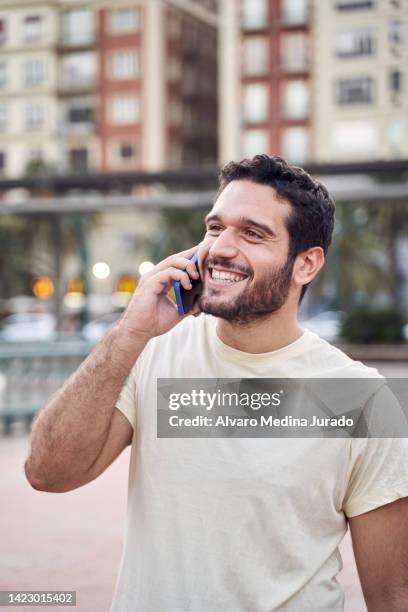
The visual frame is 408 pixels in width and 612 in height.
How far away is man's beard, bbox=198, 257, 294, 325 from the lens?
1813 millimetres

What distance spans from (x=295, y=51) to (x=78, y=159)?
45.0 ft

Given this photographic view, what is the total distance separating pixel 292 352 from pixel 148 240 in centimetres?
4343

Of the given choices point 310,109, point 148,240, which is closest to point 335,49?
point 310,109

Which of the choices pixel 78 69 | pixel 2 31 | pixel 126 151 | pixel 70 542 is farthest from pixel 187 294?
pixel 126 151

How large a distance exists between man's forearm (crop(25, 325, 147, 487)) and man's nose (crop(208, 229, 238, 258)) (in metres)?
0.22

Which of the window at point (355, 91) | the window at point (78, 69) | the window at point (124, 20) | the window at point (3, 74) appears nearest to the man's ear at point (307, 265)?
the window at point (3, 74)

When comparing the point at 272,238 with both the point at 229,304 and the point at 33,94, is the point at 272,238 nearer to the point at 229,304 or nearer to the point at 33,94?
the point at 229,304

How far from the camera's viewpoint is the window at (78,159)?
175 ft

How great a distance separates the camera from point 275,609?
1752mm

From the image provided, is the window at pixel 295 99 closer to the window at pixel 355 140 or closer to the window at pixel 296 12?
the window at pixel 296 12

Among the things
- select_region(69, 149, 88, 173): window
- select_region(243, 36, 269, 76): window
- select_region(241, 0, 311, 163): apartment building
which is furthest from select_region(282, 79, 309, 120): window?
select_region(69, 149, 88, 173): window

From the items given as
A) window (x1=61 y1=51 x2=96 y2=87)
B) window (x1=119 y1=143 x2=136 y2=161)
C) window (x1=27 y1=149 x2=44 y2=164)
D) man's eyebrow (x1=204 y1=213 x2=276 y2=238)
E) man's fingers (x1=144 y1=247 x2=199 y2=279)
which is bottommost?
man's fingers (x1=144 y1=247 x2=199 y2=279)

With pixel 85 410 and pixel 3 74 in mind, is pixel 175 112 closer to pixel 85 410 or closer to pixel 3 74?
pixel 3 74

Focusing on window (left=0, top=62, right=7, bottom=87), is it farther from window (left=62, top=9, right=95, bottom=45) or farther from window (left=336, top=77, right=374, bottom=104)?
window (left=336, top=77, right=374, bottom=104)
